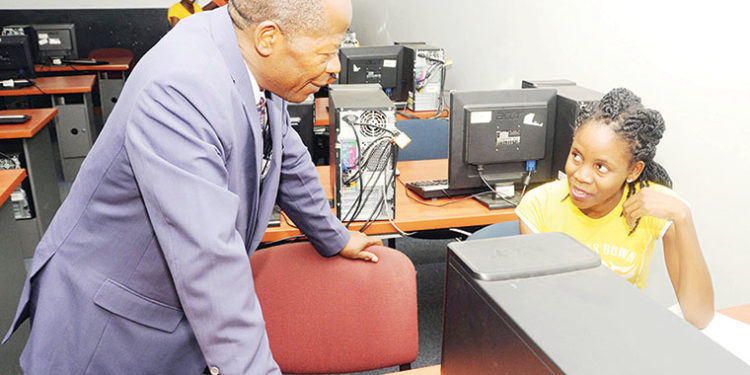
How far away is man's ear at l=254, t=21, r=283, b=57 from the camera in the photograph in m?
0.98

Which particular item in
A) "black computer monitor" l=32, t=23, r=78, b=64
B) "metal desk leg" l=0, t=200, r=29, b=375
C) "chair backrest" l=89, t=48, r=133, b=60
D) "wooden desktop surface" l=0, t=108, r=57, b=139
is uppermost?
"black computer monitor" l=32, t=23, r=78, b=64

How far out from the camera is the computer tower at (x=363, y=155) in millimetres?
1771

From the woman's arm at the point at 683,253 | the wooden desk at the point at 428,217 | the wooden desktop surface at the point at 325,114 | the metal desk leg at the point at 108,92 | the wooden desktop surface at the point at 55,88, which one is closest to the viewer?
the woman's arm at the point at 683,253

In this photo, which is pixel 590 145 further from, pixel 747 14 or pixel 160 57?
pixel 160 57

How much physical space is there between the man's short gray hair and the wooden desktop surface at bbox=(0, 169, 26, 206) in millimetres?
1575

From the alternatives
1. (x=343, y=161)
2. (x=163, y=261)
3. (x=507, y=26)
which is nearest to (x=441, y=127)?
(x=507, y=26)

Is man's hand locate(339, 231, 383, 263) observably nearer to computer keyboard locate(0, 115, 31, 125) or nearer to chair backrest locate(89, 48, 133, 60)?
computer keyboard locate(0, 115, 31, 125)

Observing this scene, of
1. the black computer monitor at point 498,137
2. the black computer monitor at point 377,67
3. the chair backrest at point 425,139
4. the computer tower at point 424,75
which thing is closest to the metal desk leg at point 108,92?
the black computer monitor at point 377,67

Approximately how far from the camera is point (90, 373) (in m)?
1.11

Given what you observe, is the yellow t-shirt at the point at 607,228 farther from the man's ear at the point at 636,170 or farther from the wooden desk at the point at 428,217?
the wooden desk at the point at 428,217

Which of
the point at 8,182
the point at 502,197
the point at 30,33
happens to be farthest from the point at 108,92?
the point at 502,197

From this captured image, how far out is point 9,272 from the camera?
2.13m

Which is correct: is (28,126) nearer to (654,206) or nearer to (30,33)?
(30,33)

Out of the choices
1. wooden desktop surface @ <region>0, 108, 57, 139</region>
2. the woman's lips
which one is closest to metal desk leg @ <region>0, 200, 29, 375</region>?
wooden desktop surface @ <region>0, 108, 57, 139</region>
